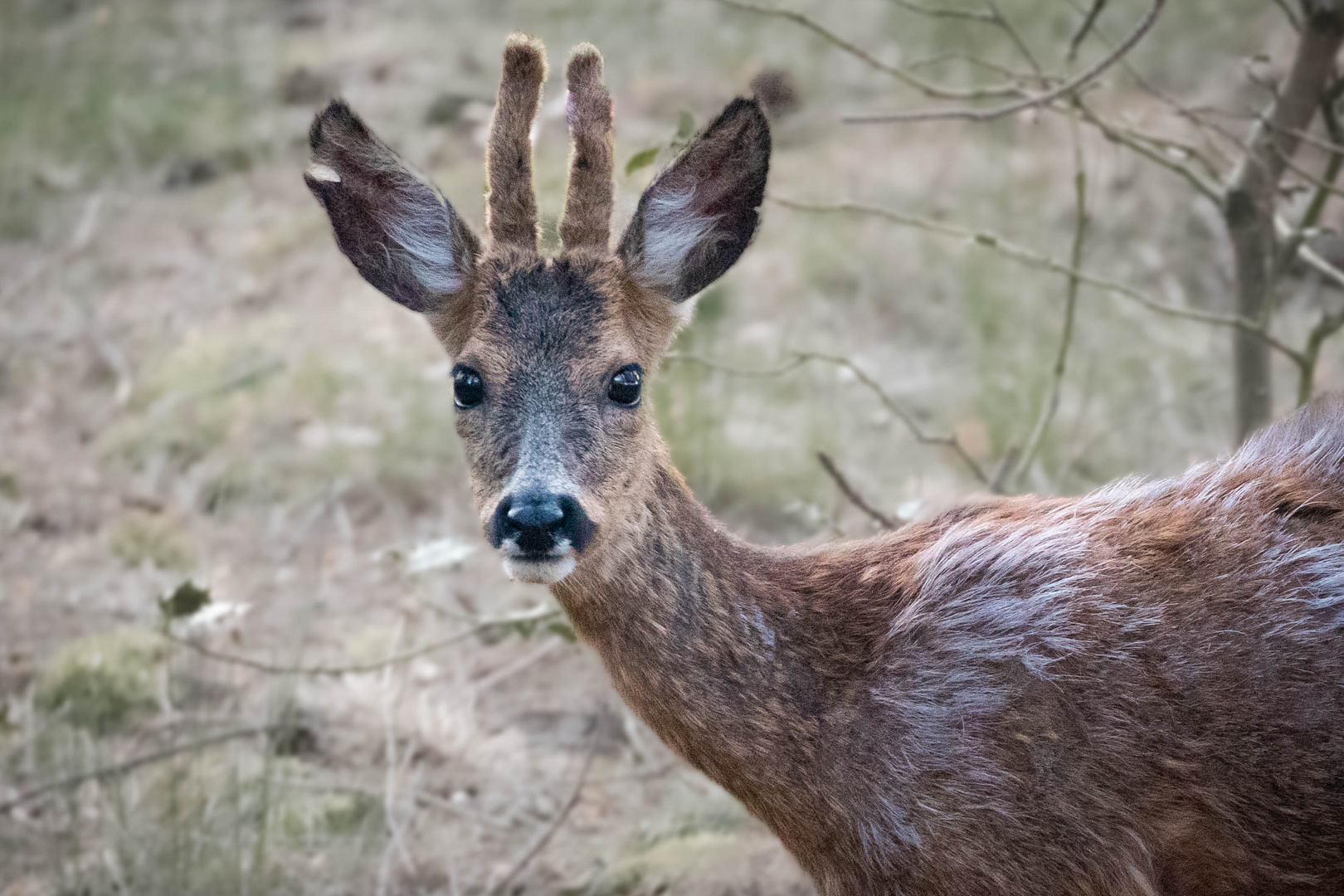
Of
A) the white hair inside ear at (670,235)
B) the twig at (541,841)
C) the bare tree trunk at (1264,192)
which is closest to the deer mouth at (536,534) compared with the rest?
the white hair inside ear at (670,235)

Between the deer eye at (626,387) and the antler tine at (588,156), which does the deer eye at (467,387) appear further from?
the antler tine at (588,156)

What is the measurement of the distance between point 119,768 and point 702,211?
2616mm

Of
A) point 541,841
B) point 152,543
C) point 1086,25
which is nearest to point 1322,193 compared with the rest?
point 1086,25

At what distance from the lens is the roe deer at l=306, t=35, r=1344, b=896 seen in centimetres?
293

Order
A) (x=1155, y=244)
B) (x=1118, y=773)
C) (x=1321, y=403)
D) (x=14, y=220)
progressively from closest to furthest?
(x=1118, y=773) < (x=1321, y=403) < (x=1155, y=244) < (x=14, y=220)

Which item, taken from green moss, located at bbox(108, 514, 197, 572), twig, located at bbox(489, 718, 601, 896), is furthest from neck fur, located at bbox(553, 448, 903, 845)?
green moss, located at bbox(108, 514, 197, 572)

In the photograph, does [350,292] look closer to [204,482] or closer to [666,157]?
[204,482]

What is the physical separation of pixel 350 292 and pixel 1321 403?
5802 millimetres

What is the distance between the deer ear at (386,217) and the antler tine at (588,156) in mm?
254

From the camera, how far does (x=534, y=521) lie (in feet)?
9.41

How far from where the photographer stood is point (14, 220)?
8508 millimetres

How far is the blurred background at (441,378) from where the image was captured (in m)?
4.57

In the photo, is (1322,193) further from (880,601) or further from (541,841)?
(541,841)

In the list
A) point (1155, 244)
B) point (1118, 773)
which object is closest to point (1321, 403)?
point (1118, 773)
